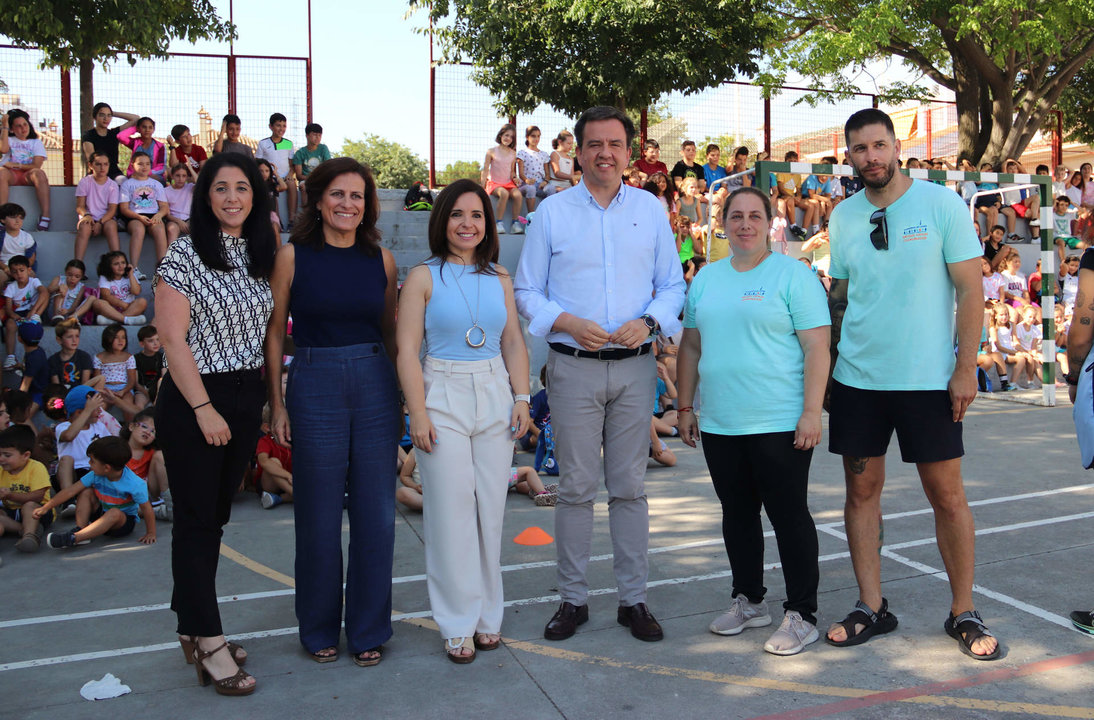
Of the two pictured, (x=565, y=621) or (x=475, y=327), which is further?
(x=565, y=621)

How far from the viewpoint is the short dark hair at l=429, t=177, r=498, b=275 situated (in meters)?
4.05

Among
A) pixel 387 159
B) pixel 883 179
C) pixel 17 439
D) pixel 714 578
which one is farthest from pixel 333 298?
pixel 387 159

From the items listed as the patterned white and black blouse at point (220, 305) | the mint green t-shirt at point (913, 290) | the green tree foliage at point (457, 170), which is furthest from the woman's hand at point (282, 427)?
the green tree foliage at point (457, 170)

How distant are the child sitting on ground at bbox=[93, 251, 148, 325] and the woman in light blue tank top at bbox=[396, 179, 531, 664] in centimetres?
704

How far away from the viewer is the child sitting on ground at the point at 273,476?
7055mm

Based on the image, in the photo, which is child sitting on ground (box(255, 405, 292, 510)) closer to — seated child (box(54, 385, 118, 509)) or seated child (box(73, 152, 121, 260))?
seated child (box(54, 385, 118, 509))

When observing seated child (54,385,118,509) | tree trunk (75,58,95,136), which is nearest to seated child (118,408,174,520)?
seated child (54,385,118,509)

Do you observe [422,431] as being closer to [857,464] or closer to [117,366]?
[857,464]

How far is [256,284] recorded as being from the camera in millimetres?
3838

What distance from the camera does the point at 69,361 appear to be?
28.8ft

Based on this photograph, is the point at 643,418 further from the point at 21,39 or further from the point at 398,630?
the point at 21,39

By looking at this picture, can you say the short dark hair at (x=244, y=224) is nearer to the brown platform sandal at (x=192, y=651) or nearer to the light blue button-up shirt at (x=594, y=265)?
the light blue button-up shirt at (x=594, y=265)

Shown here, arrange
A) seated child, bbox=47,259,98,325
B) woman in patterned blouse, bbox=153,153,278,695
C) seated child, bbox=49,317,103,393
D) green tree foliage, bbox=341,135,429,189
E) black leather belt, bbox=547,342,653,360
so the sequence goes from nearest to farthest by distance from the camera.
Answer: woman in patterned blouse, bbox=153,153,278,695 → black leather belt, bbox=547,342,653,360 → seated child, bbox=49,317,103,393 → seated child, bbox=47,259,98,325 → green tree foliage, bbox=341,135,429,189

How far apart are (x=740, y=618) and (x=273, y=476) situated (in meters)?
4.13
